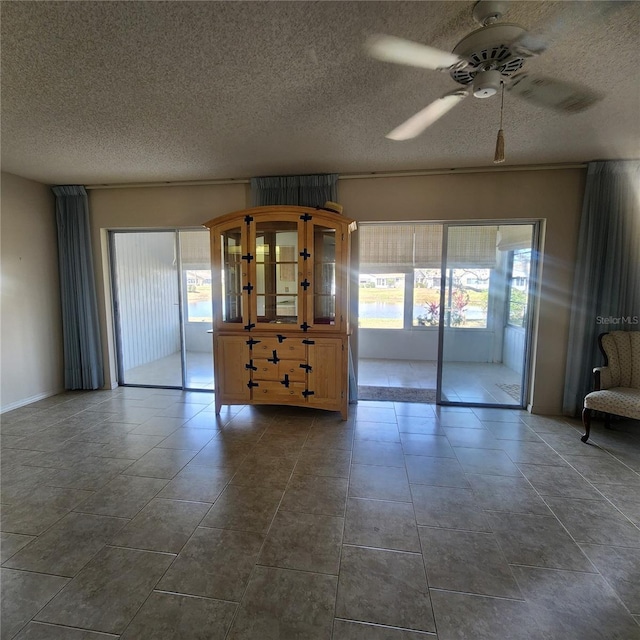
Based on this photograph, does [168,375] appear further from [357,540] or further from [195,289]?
[357,540]

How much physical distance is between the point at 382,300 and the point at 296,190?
2.98m

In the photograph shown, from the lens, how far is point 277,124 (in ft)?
8.20

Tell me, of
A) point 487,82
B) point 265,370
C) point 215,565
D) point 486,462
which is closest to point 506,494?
point 486,462

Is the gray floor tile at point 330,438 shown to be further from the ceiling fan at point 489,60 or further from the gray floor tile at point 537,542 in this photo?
the ceiling fan at point 489,60

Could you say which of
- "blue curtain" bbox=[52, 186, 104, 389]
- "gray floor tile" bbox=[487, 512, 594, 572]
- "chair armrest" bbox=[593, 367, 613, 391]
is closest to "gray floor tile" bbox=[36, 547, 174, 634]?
"gray floor tile" bbox=[487, 512, 594, 572]

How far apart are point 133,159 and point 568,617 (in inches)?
172

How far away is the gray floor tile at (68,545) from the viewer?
5.50 ft

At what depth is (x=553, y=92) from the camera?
2.05 metres

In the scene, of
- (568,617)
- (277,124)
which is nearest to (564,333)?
(568,617)

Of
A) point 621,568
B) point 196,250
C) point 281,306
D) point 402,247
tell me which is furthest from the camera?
point 402,247

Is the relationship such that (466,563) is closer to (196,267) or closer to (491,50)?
(491,50)

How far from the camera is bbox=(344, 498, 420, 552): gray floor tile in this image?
6.01ft

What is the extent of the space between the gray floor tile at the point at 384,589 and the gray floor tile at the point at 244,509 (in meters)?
0.53

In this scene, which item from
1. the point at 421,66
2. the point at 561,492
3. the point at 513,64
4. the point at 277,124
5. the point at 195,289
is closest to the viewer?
the point at 513,64
